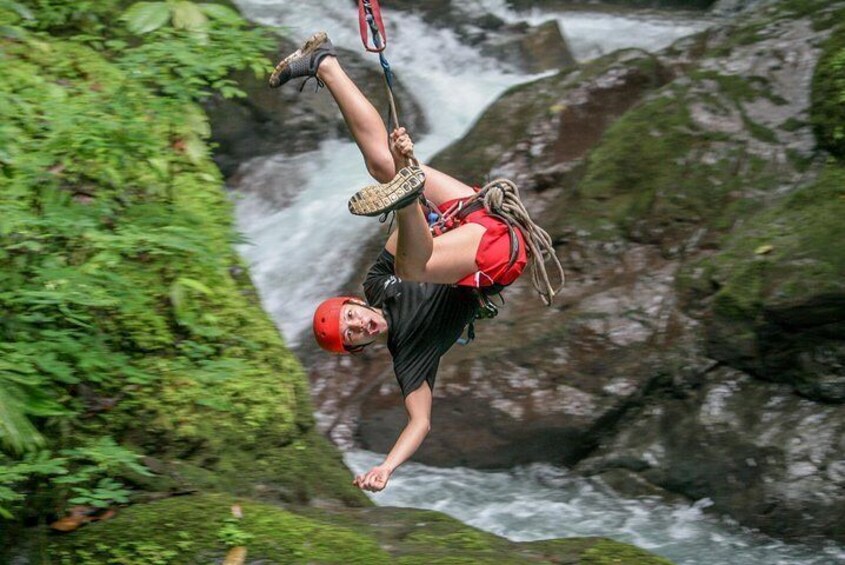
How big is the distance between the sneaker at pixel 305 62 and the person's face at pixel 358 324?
1006mm

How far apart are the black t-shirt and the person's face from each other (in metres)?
0.11

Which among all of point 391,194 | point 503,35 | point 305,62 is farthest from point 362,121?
point 503,35

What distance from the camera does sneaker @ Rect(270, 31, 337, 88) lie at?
4.58 m

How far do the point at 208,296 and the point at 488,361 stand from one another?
3060mm

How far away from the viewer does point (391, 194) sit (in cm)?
362

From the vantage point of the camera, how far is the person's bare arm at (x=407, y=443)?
4199 millimetres

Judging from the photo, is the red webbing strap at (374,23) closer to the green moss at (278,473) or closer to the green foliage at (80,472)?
the green foliage at (80,472)

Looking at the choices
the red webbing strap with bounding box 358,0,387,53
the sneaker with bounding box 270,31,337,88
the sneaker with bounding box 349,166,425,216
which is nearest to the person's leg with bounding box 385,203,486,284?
the sneaker with bounding box 349,166,425,216

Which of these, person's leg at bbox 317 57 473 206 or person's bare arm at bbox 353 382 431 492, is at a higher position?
person's leg at bbox 317 57 473 206

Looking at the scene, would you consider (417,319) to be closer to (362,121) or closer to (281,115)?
(362,121)

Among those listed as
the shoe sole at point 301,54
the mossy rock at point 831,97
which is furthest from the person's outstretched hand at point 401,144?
the mossy rock at point 831,97

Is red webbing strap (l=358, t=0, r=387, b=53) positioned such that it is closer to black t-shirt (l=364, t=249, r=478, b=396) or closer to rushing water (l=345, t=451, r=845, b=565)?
black t-shirt (l=364, t=249, r=478, b=396)

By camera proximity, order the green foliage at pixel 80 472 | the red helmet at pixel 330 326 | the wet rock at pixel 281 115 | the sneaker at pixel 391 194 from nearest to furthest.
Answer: the sneaker at pixel 391 194
the green foliage at pixel 80 472
the red helmet at pixel 330 326
the wet rock at pixel 281 115

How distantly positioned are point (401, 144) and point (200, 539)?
5.57 feet
